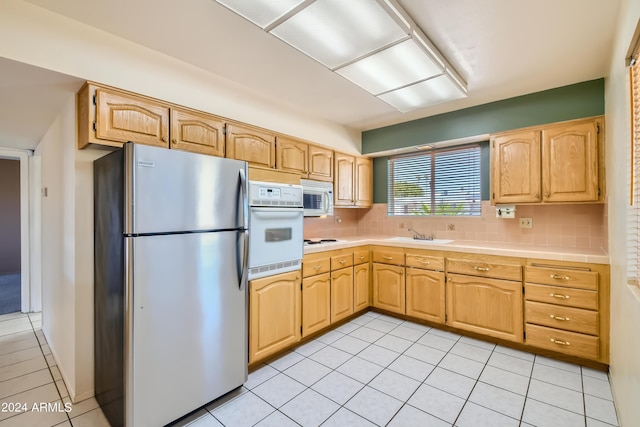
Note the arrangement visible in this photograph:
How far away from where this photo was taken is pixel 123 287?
158 cm

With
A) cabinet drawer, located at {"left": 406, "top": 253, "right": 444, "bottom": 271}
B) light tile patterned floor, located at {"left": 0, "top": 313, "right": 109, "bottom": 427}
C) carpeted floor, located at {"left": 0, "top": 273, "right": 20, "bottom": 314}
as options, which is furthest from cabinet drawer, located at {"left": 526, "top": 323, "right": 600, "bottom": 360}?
carpeted floor, located at {"left": 0, "top": 273, "right": 20, "bottom": 314}

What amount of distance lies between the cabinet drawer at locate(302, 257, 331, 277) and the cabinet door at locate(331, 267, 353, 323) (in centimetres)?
13

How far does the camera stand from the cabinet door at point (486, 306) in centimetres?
265

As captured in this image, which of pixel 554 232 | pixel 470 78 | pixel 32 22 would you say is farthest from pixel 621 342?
pixel 32 22

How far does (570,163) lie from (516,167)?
41cm

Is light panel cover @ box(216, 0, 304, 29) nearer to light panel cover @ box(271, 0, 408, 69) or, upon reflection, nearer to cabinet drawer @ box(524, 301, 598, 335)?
light panel cover @ box(271, 0, 408, 69)

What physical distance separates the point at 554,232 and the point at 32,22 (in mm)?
4392

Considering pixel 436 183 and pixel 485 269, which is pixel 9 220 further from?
pixel 485 269

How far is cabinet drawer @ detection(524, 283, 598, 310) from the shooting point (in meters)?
2.31

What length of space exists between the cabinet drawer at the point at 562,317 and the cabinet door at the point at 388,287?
1.20 meters

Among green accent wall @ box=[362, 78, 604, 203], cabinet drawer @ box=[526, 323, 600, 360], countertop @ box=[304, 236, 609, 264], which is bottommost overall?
cabinet drawer @ box=[526, 323, 600, 360]

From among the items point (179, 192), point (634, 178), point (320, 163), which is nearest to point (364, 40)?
point (179, 192)

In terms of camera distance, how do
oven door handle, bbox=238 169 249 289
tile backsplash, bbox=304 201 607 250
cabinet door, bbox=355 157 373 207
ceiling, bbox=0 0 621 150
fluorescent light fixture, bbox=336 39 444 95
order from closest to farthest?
ceiling, bbox=0 0 621 150 < fluorescent light fixture, bbox=336 39 444 95 < oven door handle, bbox=238 169 249 289 < tile backsplash, bbox=304 201 607 250 < cabinet door, bbox=355 157 373 207

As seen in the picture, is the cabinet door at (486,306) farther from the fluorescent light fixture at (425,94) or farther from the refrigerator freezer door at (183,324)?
the refrigerator freezer door at (183,324)
